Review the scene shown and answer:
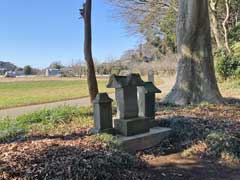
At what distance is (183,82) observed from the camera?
9.40 metres

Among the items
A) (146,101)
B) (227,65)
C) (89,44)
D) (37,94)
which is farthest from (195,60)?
(37,94)

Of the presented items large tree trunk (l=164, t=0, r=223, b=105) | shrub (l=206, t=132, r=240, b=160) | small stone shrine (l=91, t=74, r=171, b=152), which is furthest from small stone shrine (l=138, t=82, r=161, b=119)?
large tree trunk (l=164, t=0, r=223, b=105)

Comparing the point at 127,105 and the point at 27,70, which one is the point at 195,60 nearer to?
the point at 127,105

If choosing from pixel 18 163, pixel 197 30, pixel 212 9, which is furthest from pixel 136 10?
pixel 18 163

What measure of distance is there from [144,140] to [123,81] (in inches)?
39.1

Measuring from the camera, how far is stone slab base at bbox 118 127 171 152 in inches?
191

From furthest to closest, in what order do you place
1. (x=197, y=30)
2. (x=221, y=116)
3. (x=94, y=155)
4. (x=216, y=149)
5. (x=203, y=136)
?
(x=197, y=30)
(x=221, y=116)
(x=203, y=136)
(x=216, y=149)
(x=94, y=155)

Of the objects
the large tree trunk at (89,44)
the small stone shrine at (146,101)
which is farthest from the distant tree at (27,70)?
the small stone shrine at (146,101)

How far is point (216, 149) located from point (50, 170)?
269 centimetres

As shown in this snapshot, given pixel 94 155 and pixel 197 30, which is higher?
pixel 197 30

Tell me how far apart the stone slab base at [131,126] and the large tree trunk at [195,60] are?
3.98 meters

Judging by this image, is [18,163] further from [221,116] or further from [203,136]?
[221,116]

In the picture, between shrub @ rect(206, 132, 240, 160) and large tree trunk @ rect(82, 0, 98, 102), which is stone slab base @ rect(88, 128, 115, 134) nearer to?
shrub @ rect(206, 132, 240, 160)

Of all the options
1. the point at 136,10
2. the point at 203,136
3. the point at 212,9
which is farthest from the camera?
the point at 136,10
